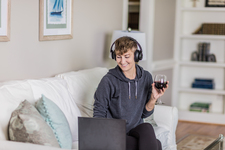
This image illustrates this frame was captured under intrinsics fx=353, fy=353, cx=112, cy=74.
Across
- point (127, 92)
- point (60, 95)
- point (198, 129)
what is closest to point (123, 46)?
point (127, 92)

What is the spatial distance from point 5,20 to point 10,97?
0.59 m

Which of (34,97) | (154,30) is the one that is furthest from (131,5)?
(34,97)

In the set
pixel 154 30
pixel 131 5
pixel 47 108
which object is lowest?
pixel 47 108

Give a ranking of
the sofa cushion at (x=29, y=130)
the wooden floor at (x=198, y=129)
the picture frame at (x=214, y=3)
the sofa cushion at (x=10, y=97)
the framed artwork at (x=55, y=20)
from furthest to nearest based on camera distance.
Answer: the picture frame at (x=214, y=3)
the wooden floor at (x=198, y=129)
the framed artwork at (x=55, y=20)
the sofa cushion at (x=10, y=97)
the sofa cushion at (x=29, y=130)

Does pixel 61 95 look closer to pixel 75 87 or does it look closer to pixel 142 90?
pixel 75 87

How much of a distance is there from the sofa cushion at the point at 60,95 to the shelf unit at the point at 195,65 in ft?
9.78

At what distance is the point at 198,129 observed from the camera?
4.82 meters

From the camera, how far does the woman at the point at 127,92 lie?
237 cm

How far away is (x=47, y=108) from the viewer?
2105mm

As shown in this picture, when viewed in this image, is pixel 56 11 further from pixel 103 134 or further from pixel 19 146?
pixel 103 134

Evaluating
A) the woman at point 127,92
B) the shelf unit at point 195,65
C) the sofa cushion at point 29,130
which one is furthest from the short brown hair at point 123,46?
the shelf unit at point 195,65

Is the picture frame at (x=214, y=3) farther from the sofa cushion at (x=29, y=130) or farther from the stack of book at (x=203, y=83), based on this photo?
the sofa cushion at (x=29, y=130)

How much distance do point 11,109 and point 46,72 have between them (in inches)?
Answer: 36.1

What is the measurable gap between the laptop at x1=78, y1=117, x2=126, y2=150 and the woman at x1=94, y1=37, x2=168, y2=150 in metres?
0.71
